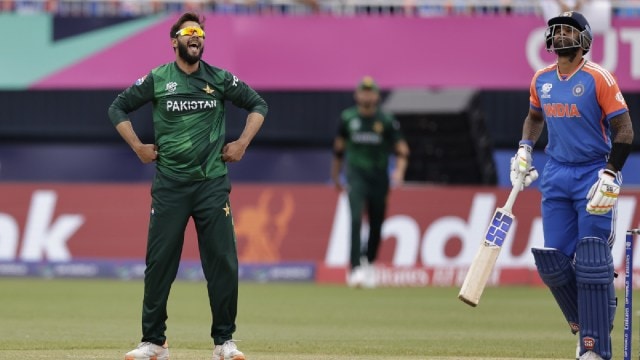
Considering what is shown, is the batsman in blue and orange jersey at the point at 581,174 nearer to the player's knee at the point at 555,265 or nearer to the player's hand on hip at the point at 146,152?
the player's knee at the point at 555,265

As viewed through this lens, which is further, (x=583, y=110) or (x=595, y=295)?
(x=583, y=110)

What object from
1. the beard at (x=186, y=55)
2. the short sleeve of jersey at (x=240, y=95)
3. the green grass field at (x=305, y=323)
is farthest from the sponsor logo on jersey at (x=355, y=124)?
the beard at (x=186, y=55)

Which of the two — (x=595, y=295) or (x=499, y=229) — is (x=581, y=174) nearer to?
(x=499, y=229)

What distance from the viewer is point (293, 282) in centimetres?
1908

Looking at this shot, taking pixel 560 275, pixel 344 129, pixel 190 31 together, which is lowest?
pixel 560 275

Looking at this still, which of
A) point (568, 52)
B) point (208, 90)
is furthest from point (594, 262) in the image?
point (208, 90)

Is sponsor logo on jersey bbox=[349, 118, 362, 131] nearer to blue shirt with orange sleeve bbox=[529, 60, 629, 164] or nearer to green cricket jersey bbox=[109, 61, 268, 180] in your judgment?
green cricket jersey bbox=[109, 61, 268, 180]

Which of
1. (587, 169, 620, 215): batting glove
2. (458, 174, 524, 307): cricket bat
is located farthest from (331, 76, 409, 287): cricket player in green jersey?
(587, 169, 620, 215): batting glove

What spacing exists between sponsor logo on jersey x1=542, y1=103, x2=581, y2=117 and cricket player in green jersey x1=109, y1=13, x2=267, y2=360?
76.8 inches

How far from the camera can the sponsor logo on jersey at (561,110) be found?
28.7 ft

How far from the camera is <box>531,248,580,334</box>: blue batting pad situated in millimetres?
8859

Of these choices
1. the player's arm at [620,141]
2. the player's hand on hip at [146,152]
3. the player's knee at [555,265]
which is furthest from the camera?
the player's hand on hip at [146,152]

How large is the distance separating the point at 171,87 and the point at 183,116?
0.20 meters

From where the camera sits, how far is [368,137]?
677 inches
